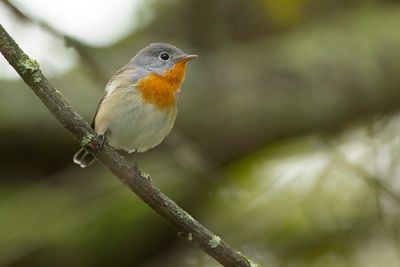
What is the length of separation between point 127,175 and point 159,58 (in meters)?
2.05

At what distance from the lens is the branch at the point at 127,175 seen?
3439mm

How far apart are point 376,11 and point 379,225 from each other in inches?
76.5

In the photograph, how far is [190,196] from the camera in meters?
6.49

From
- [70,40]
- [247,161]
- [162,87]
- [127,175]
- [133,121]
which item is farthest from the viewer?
[247,161]

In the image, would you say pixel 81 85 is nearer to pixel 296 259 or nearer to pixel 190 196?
pixel 190 196

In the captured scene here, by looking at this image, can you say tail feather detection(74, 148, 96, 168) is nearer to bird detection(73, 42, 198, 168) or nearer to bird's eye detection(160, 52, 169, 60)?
bird detection(73, 42, 198, 168)

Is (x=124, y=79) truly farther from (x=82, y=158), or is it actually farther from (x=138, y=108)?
(x=82, y=158)

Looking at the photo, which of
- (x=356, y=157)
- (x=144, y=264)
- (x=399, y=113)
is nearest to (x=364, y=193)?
(x=356, y=157)

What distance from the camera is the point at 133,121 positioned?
503cm

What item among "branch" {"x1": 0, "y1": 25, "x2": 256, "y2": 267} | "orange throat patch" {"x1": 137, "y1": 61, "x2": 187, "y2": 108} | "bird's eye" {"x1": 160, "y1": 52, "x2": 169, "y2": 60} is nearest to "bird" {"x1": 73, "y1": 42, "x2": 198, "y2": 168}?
"orange throat patch" {"x1": 137, "y1": 61, "x2": 187, "y2": 108}

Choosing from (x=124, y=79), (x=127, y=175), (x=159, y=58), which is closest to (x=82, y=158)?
(x=124, y=79)

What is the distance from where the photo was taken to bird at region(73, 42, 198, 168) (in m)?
5.04

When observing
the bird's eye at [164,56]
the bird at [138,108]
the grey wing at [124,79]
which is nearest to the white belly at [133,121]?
the bird at [138,108]

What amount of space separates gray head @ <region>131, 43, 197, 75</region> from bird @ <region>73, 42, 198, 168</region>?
0.07 feet
